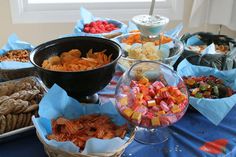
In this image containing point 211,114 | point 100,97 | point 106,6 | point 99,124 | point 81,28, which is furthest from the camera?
point 106,6

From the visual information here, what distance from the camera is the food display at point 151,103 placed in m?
0.86

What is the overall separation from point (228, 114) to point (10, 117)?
63cm

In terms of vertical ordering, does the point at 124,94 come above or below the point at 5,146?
above

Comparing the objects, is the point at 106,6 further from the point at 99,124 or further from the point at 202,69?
the point at 99,124

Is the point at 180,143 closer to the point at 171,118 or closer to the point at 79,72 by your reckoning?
the point at 171,118

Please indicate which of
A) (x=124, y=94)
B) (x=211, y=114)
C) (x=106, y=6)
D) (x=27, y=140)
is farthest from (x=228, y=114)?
(x=106, y=6)

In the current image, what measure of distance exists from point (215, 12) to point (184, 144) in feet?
4.38

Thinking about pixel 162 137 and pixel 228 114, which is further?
pixel 228 114

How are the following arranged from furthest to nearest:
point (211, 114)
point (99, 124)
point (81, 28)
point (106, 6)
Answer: point (106, 6) → point (81, 28) → point (211, 114) → point (99, 124)

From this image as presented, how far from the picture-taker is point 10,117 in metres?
0.91

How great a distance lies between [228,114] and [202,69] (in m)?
0.20

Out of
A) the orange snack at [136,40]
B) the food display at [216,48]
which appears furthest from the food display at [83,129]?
the food display at [216,48]

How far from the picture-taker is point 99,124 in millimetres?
875

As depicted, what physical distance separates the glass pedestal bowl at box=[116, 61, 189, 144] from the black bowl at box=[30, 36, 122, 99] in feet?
0.21
